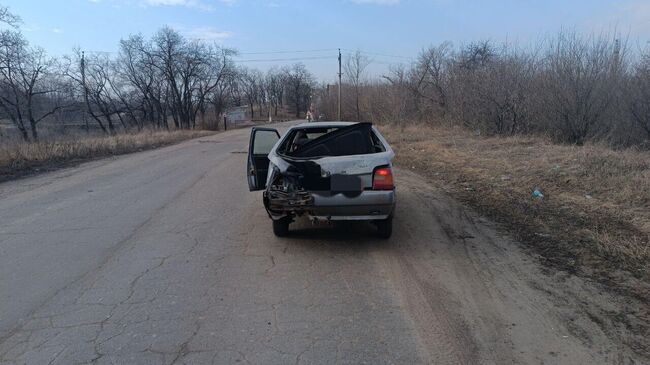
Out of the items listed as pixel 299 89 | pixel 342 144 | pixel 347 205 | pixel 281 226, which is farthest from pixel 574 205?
pixel 299 89

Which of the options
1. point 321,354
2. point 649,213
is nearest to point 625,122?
point 649,213

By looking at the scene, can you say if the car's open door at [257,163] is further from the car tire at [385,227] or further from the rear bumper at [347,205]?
the car tire at [385,227]

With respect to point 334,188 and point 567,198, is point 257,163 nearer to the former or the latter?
point 334,188

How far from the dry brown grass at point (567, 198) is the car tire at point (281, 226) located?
3.15m

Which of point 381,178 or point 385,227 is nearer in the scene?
point 381,178

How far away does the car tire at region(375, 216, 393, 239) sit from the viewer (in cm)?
585

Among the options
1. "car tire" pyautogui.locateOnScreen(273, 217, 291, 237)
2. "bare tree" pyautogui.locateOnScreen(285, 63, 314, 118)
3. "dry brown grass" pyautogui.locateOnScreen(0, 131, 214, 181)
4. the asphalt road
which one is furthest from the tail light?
"bare tree" pyautogui.locateOnScreen(285, 63, 314, 118)

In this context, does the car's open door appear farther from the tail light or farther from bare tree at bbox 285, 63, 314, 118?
bare tree at bbox 285, 63, 314, 118

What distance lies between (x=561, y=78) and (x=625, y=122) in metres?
2.39

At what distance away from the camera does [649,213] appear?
6625mm

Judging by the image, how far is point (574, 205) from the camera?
7676 millimetres

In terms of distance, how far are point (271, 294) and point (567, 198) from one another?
604cm

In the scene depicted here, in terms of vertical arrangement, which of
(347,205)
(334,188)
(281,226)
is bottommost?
(281,226)

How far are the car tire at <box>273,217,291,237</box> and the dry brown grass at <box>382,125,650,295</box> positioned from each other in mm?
3153
